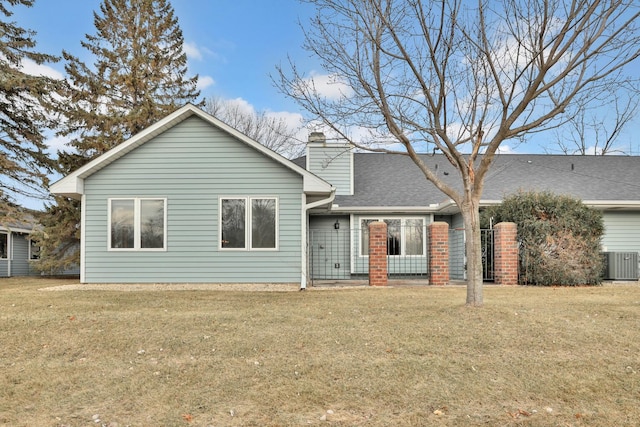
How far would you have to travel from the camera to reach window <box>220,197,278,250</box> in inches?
451

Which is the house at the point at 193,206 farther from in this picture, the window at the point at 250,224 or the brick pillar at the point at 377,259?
the brick pillar at the point at 377,259

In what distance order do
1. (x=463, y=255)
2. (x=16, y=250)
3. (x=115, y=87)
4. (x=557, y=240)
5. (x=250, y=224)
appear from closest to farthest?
(x=557, y=240) < (x=250, y=224) < (x=463, y=255) < (x=115, y=87) < (x=16, y=250)

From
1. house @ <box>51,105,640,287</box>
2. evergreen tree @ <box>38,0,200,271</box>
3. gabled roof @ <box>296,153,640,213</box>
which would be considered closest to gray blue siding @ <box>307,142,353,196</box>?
gabled roof @ <box>296,153,640,213</box>

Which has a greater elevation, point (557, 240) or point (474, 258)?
point (557, 240)

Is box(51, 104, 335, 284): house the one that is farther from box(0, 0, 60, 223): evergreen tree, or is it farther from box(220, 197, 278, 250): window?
box(0, 0, 60, 223): evergreen tree

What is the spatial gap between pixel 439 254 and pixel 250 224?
4925 mm

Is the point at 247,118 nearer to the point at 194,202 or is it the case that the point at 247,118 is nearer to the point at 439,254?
the point at 194,202

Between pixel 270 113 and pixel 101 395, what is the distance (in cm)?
2566

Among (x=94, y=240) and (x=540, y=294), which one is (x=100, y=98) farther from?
(x=540, y=294)

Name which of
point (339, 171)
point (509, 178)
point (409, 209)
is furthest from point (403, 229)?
point (509, 178)

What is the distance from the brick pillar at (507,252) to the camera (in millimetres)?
11609

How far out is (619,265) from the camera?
12906mm

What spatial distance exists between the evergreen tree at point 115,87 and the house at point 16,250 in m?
2.95

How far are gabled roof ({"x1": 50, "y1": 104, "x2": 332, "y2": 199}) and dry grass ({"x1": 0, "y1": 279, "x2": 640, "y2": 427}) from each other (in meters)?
4.34
